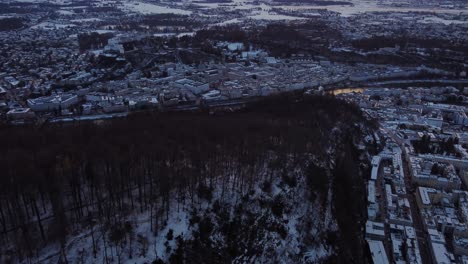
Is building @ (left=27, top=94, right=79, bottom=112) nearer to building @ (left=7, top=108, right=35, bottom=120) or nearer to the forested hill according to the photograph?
building @ (left=7, top=108, right=35, bottom=120)

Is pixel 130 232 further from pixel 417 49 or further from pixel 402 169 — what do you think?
pixel 417 49

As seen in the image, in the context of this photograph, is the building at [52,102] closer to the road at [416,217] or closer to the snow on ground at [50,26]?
the road at [416,217]

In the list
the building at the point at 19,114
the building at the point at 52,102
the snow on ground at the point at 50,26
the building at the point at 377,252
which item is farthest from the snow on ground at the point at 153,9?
the building at the point at 377,252

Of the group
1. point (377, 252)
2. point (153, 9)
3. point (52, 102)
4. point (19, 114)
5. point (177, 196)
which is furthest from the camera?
point (153, 9)

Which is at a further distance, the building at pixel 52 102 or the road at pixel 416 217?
the building at pixel 52 102

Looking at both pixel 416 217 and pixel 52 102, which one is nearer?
pixel 416 217

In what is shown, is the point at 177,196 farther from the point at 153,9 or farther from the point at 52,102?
the point at 153,9

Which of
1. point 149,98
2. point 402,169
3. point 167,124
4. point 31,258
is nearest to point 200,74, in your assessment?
point 149,98

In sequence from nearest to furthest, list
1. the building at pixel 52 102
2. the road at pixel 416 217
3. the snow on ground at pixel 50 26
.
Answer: the road at pixel 416 217
the building at pixel 52 102
the snow on ground at pixel 50 26

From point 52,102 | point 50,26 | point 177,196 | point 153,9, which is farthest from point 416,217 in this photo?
point 153,9
